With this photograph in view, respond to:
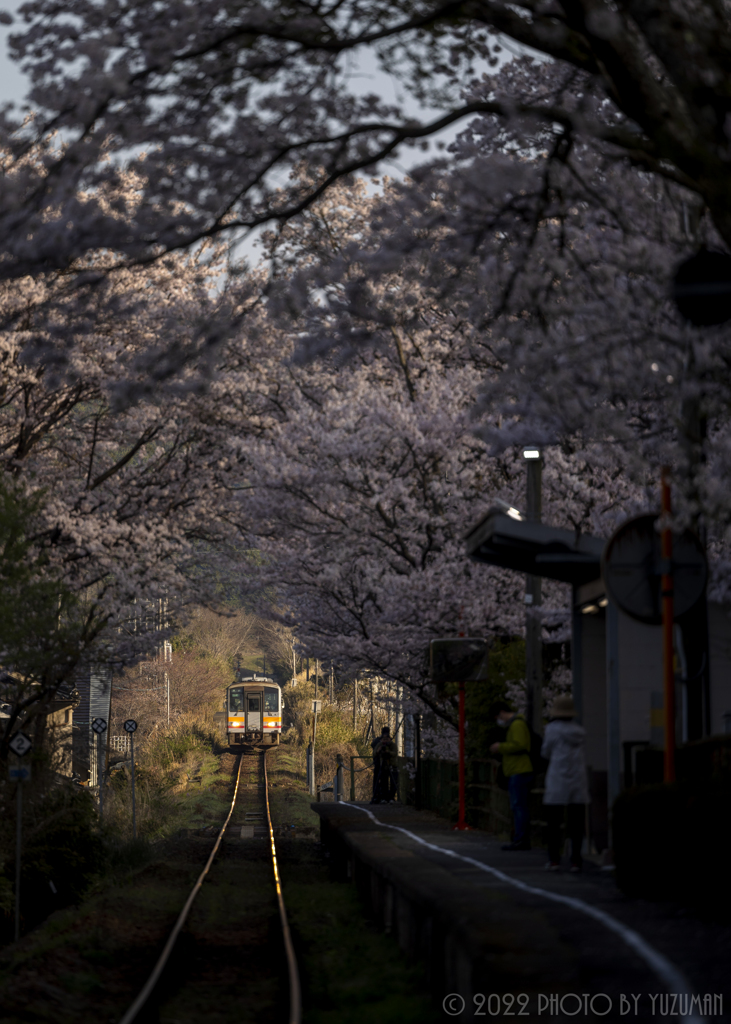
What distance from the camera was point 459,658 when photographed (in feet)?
51.8

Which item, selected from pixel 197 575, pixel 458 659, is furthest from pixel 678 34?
pixel 197 575

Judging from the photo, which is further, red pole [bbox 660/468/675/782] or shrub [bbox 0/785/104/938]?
shrub [bbox 0/785/104/938]

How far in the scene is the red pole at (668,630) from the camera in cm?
769

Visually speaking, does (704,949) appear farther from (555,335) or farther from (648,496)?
(648,496)

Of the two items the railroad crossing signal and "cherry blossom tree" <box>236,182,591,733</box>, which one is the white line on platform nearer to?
"cherry blossom tree" <box>236,182,591,733</box>

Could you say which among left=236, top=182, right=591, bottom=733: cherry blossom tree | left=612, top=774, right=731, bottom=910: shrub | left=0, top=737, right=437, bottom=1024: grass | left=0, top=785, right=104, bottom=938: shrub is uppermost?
left=236, top=182, right=591, bottom=733: cherry blossom tree

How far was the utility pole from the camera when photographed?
1481 cm

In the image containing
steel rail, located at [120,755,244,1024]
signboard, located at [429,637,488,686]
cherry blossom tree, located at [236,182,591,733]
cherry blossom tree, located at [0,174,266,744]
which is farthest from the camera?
cherry blossom tree, located at [0,174,266,744]

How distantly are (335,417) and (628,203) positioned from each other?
9677 millimetres

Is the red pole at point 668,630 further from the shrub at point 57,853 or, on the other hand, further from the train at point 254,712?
the train at point 254,712

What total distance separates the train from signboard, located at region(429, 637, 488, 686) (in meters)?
42.1

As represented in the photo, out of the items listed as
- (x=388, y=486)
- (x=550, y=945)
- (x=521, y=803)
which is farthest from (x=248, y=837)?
(x=550, y=945)

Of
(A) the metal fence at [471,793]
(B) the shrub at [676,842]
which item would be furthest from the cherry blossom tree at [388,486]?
(B) the shrub at [676,842]

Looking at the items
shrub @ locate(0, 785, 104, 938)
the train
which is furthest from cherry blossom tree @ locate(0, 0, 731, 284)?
the train
